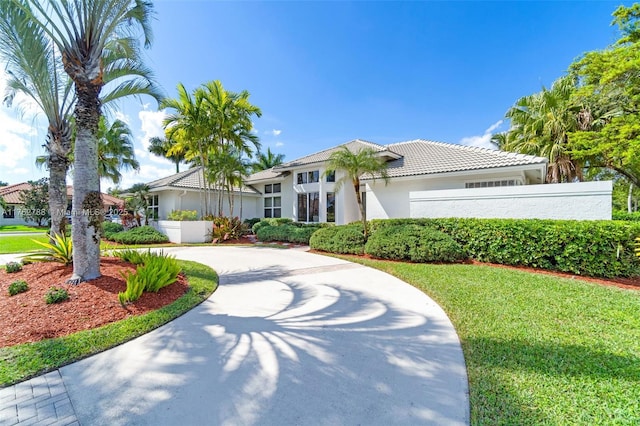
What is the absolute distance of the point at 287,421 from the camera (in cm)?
237

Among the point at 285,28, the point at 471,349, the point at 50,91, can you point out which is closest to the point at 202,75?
the point at 285,28

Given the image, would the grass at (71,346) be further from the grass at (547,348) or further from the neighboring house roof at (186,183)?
the neighboring house roof at (186,183)

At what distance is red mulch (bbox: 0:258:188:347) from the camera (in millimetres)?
4141

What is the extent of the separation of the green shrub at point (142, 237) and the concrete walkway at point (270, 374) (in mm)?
13647

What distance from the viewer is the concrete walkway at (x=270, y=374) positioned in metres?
2.46

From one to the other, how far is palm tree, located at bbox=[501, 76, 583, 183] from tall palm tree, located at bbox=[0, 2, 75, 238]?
25.3m

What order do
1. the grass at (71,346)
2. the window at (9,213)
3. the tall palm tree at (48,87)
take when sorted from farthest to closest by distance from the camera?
1. the window at (9,213)
2. the tall palm tree at (48,87)
3. the grass at (71,346)

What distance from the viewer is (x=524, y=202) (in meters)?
10.1

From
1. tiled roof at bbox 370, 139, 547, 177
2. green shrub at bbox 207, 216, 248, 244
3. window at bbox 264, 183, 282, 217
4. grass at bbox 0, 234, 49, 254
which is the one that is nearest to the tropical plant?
green shrub at bbox 207, 216, 248, 244

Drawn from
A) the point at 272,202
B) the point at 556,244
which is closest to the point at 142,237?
the point at 272,202

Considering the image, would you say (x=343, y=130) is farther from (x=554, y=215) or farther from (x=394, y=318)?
(x=394, y=318)

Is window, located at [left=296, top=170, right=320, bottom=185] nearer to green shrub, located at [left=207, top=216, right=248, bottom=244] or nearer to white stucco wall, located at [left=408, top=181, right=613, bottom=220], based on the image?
green shrub, located at [left=207, top=216, right=248, bottom=244]

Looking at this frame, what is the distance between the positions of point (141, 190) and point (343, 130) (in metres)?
17.4

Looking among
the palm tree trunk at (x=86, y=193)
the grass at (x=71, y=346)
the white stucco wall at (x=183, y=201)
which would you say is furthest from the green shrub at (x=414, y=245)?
the white stucco wall at (x=183, y=201)
